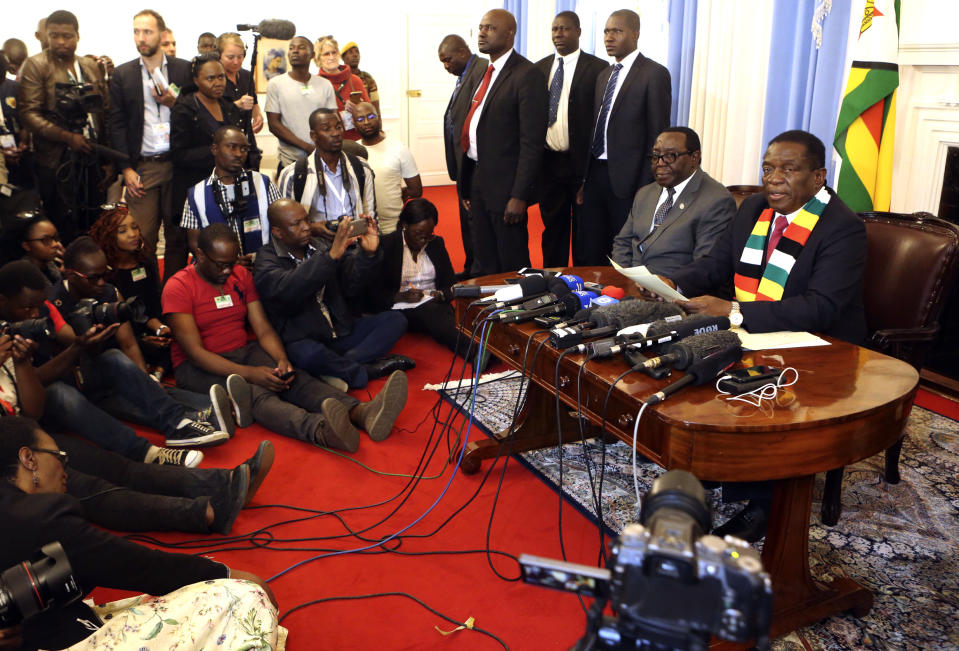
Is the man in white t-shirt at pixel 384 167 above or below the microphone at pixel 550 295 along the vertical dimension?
above

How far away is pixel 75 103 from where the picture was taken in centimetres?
469

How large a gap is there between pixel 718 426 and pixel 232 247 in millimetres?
2487

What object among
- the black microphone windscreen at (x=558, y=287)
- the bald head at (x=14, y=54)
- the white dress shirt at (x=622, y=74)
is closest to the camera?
the black microphone windscreen at (x=558, y=287)

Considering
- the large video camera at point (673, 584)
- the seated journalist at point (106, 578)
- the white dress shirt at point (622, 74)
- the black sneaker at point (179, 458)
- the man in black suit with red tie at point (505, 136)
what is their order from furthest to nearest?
1. the white dress shirt at point (622, 74)
2. the man in black suit with red tie at point (505, 136)
3. the black sneaker at point (179, 458)
4. the seated journalist at point (106, 578)
5. the large video camera at point (673, 584)

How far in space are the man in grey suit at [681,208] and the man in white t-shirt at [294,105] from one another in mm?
2791

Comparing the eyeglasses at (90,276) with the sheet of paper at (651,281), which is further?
the eyeglasses at (90,276)

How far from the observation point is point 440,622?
2.26 m

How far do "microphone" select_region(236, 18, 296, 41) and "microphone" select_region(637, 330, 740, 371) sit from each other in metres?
7.05

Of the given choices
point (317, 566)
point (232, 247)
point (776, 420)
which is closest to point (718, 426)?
point (776, 420)

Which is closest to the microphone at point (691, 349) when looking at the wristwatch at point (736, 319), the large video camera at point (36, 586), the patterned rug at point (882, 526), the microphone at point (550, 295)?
the wristwatch at point (736, 319)

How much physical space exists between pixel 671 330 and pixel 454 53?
3173mm

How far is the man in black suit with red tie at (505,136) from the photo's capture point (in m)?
4.34

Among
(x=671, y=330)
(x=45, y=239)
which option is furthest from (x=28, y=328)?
(x=671, y=330)

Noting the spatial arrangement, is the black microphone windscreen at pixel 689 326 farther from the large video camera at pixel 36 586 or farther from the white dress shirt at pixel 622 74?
the white dress shirt at pixel 622 74
